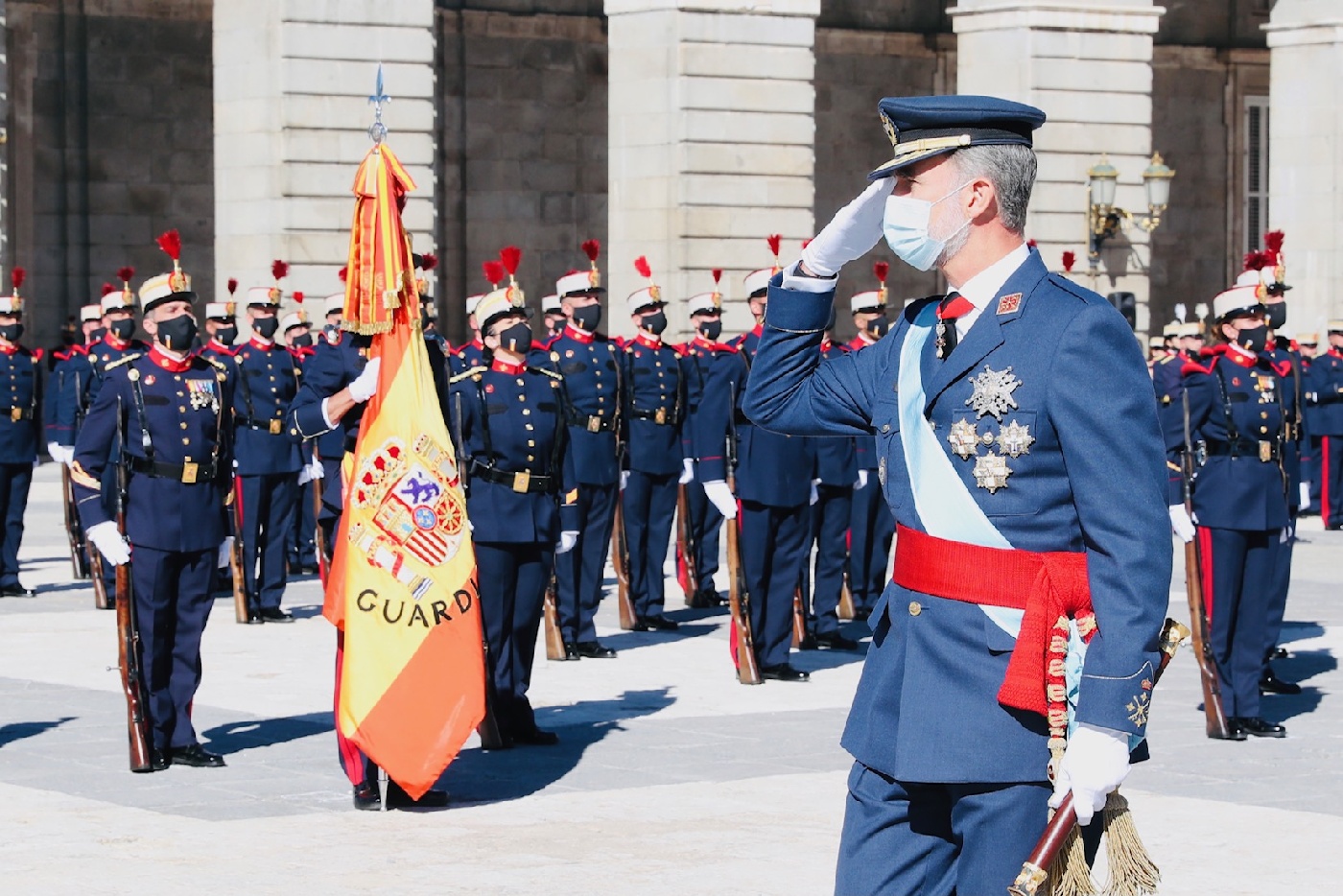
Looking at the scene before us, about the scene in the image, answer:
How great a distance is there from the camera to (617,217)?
885 inches

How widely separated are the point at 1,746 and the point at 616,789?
2490 millimetres

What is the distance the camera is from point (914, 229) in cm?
449

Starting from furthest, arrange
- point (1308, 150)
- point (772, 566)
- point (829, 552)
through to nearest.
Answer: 1. point (1308, 150)
2. point (829, 552)
3. point (772, 566)

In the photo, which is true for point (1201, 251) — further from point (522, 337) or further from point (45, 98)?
point (522, 337)

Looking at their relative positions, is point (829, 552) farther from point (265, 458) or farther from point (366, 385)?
point (366, 385)

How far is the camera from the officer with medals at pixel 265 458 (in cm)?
1388

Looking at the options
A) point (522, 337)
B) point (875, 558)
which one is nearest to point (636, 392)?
point (875, 558)

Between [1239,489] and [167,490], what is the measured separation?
14.2ft

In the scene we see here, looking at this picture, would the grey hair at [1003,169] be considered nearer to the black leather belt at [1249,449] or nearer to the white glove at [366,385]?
the white glove at [366,385]

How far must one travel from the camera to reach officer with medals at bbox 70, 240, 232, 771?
897 cm

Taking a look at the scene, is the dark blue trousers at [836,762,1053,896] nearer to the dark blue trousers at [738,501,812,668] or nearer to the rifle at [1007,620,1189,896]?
the rifle at [1007,620,1189,896]

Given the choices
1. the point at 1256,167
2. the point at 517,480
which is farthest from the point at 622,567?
the point at 1256,167

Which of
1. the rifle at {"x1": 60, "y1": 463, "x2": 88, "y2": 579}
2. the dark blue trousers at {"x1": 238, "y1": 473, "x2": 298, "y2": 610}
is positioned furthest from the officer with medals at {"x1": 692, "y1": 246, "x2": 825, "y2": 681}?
the rifle at {"x1": 60, "y1": 463, "x2": 88, "y2": 579}

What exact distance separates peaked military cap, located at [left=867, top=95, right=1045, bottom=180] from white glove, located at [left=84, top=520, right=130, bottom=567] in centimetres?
504
